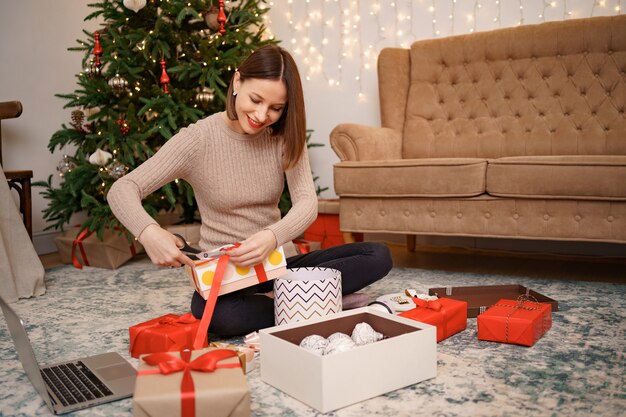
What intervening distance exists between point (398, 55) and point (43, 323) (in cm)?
211

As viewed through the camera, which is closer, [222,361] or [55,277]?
[222,361]

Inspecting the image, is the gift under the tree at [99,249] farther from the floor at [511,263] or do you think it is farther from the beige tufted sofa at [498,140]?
the beige tufted sofa at [498,140]

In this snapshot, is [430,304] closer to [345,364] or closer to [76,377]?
[345,364]

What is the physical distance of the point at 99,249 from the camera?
A: 9.19 ft

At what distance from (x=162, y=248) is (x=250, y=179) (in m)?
0.41

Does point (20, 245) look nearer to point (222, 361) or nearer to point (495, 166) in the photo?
point (222, 361)

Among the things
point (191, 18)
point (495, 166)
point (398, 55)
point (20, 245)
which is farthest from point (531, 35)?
point (20, 245)

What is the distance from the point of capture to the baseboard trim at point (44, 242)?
10.7 feet

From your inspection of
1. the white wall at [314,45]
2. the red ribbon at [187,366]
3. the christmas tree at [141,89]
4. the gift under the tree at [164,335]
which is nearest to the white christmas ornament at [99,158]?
the christmas tree at [141,89]

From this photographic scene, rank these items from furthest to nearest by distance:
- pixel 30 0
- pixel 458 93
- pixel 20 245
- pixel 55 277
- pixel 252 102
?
pixel 30 0
pixel 458 93
pixel 55 277
pixel 20 245
pixel 252 102

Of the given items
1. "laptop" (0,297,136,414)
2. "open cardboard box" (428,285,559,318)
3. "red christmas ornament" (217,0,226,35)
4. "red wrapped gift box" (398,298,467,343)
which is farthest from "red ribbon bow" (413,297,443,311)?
"red christmas ornament" (217,0,226,35)

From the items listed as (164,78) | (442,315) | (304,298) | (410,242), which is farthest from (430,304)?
(164,78)

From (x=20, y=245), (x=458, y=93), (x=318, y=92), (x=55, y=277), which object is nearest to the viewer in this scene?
(x=20, y=245)

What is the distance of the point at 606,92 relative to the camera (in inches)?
106
